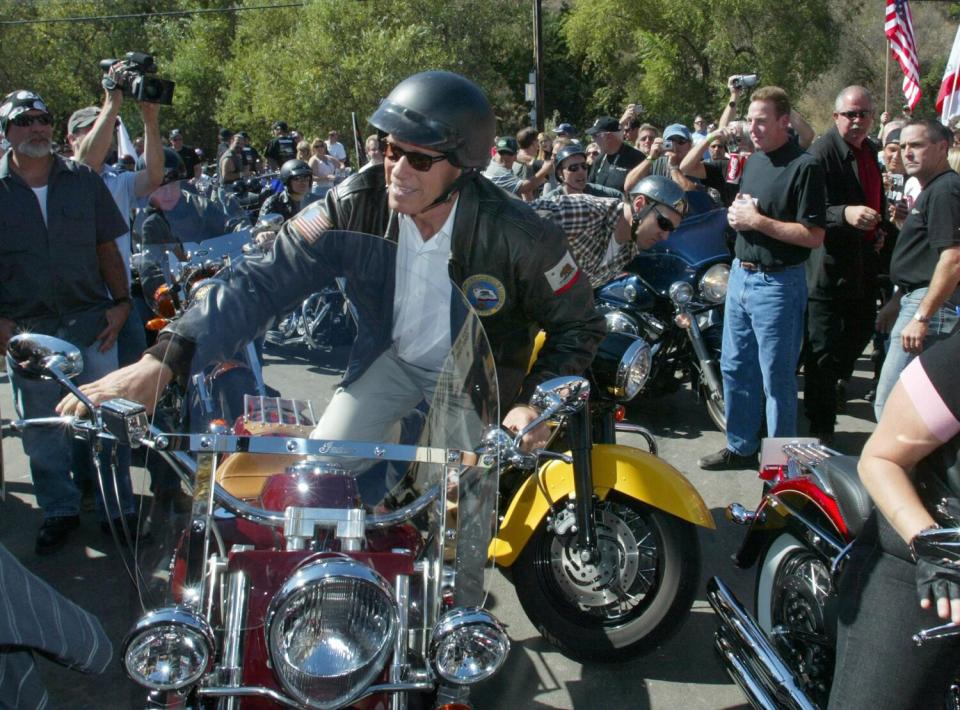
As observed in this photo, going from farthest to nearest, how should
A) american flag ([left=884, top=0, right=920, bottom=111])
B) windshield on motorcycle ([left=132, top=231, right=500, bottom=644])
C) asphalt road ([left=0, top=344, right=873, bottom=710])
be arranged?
american flag ([left=884, top=0, right=920, bottom=111])
asphalt road ([left=0, top=344, right=873, bottom=710])
windshield on motorcycle ([left=132, top=231, right=500, bottom=644])

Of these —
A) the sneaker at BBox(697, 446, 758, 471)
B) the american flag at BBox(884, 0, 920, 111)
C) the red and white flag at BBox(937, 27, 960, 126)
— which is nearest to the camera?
the sneaker at BBox(697, 446, 758, 471)

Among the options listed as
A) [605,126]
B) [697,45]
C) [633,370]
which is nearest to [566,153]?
[605,126]

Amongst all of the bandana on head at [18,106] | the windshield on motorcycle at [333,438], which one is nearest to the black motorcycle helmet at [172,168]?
the bandana on head at [18,106]

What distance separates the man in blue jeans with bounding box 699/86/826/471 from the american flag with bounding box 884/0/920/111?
5489 millimetres

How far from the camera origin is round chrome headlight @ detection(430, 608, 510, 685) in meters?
2.00

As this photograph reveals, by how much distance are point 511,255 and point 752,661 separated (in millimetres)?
1416

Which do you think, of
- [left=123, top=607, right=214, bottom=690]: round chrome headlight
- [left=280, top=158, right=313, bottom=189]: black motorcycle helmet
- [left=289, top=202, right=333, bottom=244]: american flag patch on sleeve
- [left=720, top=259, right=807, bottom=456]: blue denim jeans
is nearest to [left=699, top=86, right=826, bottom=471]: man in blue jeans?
[left=720, top=259, right=807, bottom=456]: blue denim jeans

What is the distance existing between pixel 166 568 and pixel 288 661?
0.49 m

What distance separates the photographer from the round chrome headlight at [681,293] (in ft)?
19.9

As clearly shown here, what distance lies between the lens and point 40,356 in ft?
7.72

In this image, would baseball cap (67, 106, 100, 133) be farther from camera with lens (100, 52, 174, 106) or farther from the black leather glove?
the black leather glove

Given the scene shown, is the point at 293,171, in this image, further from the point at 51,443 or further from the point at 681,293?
the point at 51,443

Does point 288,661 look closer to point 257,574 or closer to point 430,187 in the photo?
point 257,574

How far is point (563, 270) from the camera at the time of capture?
3.09m
